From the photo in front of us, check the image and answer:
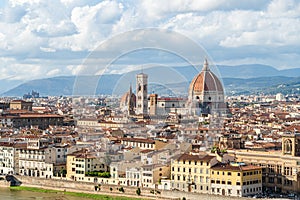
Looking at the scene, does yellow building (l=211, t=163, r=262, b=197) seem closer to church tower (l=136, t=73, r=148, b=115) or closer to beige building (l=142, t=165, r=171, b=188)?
beige building (l=142, t=165, r=171, b=188)

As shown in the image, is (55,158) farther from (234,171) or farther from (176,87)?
(176,87)

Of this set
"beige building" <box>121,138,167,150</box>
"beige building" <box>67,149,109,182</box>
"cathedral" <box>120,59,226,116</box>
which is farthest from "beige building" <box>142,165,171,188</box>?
"cathedral" <box>120,59,226,116</box>

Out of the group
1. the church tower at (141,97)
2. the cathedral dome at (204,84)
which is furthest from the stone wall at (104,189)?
the cathedral dome at (204,84)

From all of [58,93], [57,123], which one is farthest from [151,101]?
[58,93]

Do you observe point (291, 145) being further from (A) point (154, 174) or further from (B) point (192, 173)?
(A) point (154, 174)

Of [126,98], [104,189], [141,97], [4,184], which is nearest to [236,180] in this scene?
[104,189]
